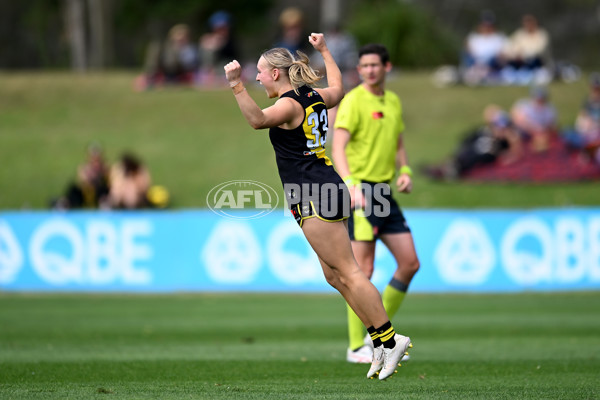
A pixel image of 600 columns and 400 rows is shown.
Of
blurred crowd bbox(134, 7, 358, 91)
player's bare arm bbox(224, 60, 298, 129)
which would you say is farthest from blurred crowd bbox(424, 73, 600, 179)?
player's bare arm bbox(224, 60, 298, 129)

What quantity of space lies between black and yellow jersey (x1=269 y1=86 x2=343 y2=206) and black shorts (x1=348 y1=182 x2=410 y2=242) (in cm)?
162

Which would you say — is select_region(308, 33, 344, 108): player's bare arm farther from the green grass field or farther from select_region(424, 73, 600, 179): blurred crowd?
select_region(424, 73, 600, 179): blurred crowd

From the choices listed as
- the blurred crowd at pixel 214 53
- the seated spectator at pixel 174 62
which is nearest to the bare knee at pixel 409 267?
the blurred crowd at pixel 214 53

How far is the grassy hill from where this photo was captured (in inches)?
819

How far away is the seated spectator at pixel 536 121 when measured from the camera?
2036 centimetres

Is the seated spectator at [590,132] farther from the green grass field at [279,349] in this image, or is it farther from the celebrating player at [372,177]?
the celebrating player at [372,177]

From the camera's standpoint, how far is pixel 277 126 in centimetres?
665

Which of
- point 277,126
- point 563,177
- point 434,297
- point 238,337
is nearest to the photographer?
point 277,126

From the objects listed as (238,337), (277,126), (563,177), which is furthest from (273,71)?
(563,177)

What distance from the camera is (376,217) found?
27.5ft

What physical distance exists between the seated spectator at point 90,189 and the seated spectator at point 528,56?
1147cm

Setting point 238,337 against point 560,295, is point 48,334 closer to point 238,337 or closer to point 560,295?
point 238,337

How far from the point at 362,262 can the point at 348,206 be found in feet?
5.82

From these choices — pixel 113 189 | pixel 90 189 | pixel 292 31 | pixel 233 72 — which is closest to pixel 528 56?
pixel 292 31
